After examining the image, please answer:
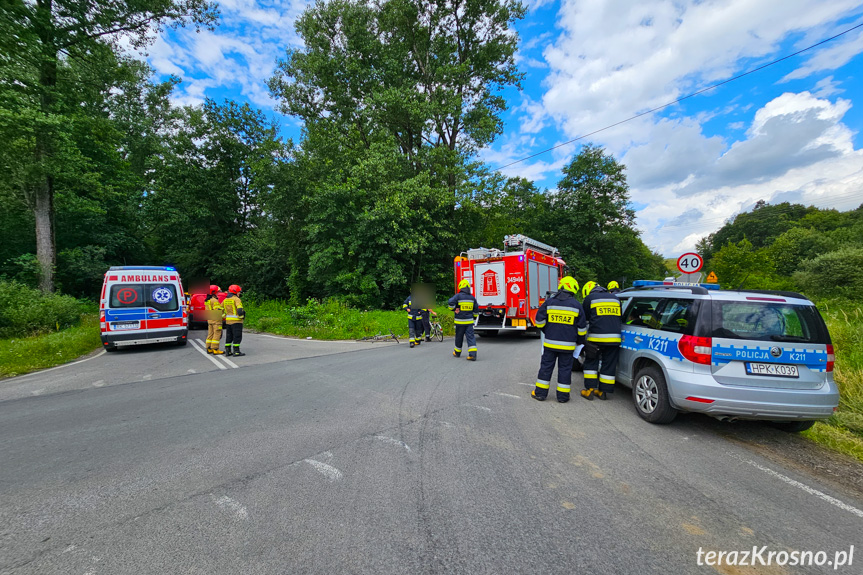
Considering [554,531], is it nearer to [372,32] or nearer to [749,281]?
[372,32]

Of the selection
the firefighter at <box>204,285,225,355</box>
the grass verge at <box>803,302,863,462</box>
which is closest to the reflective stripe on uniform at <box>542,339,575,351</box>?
the grass verge at <box>803,302,863,462</box>

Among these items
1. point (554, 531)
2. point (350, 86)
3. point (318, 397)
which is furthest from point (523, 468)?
point (350, 86)

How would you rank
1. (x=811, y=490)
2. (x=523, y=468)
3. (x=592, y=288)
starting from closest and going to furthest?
(x=811, y=490) → (x=523, y=468) → (x=592, y=288)

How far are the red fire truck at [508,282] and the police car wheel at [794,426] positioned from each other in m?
6.81

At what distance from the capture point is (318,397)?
18.0 feet

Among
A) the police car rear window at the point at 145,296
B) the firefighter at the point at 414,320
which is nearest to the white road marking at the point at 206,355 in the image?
the police car rear window at the point at 145,296

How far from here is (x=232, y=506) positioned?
2652 millimetres

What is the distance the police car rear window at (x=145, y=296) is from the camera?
32.6ft

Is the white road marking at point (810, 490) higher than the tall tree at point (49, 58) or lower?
lower

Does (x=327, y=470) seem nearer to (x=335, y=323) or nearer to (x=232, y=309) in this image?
(x=232, y=309)

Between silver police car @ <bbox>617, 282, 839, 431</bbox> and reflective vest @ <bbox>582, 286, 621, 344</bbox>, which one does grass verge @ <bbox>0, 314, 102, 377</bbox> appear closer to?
reflective vest @ <bbox>582, 286, 621, 344</bbox>

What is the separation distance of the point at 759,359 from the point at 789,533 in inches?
75.5

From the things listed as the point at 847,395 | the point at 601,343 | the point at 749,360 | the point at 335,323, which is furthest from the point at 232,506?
the point at 335,323

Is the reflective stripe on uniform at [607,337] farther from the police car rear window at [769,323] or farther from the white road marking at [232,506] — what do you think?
the white road marking at [232,506]
